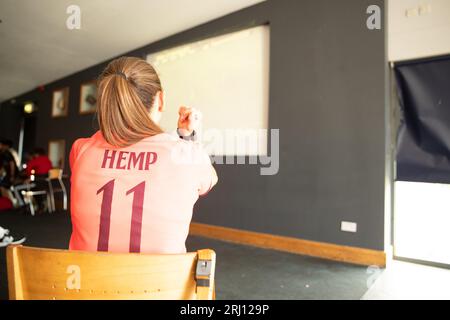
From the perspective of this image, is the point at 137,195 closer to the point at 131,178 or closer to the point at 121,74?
the point at 131,178

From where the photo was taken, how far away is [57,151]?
6547 mm

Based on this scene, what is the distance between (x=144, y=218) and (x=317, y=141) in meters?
2.66

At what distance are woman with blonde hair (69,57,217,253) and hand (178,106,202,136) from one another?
19cm

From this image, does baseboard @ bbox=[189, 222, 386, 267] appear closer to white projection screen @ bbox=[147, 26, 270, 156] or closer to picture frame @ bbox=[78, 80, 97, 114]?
white projection screen @ bbox=[147, 26, 270, 156]

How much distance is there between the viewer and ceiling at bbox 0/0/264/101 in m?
3.68

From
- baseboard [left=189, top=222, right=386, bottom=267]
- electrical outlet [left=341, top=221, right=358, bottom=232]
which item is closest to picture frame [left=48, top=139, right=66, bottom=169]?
baseboard [left=189, top=222, right=386, bottom=267]

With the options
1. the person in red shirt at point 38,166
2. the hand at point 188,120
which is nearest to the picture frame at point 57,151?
the person in red shirt at point 38,166

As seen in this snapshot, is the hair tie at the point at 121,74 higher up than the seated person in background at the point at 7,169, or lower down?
higher up

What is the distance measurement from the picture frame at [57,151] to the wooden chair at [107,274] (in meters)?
6.43

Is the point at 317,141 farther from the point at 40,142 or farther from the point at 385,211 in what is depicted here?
the point at 40,142

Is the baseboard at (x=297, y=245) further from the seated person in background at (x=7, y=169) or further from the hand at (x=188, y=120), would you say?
the seated person in background at (x=7, y=169)

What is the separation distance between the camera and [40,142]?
695 centimetres

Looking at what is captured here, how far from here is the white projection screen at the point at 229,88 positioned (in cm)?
354

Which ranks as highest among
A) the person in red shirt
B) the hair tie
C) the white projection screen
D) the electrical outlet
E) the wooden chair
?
the white projection screen
